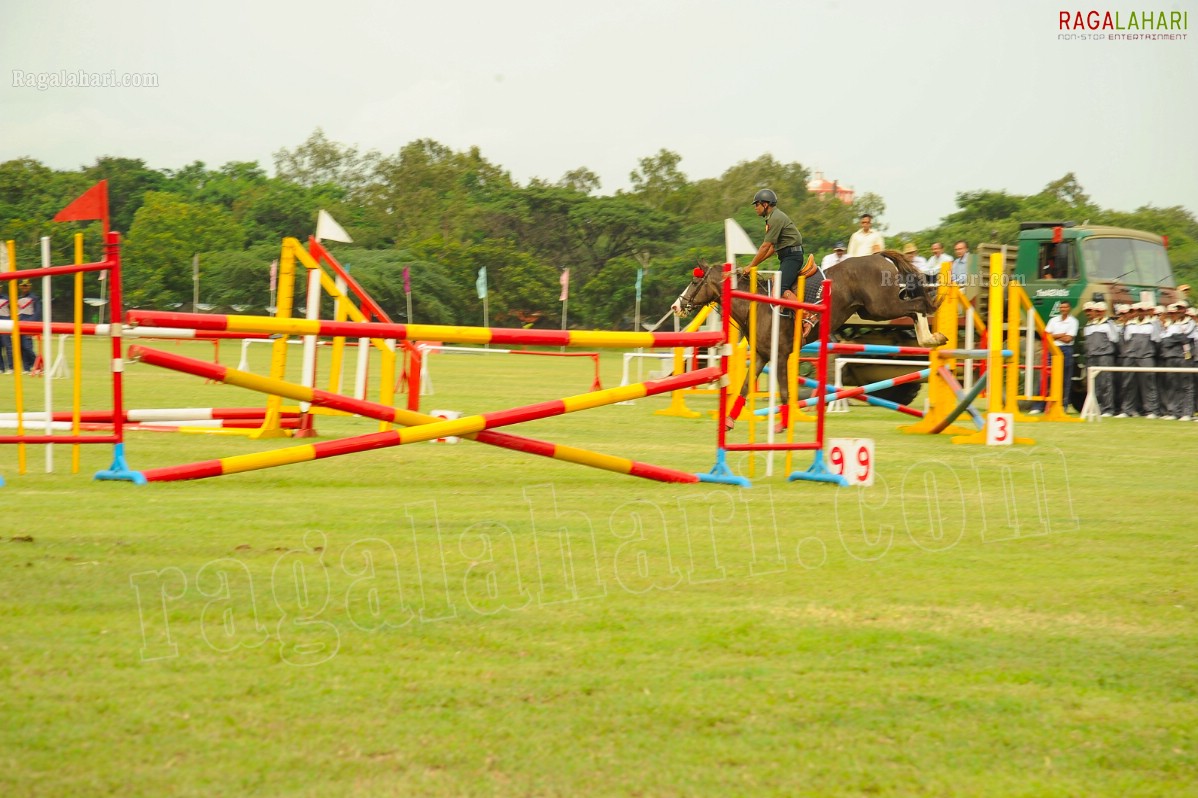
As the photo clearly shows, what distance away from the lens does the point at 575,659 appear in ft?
12.9

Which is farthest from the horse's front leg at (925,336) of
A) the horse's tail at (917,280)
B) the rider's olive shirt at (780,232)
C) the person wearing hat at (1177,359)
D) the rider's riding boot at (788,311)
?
the person wearing hat at (1177,359)

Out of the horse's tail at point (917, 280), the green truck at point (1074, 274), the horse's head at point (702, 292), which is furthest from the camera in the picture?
the green truck at point (1074, 274)

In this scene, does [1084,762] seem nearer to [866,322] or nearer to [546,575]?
[546,575]

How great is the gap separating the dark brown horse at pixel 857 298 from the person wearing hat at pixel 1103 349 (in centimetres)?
451

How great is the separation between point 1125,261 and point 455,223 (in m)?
57.5

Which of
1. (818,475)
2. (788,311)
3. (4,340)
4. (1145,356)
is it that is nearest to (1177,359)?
(1145,356)

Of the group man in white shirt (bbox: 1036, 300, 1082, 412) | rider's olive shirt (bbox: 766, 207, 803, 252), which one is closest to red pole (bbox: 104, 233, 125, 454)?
rider's olive shirt (bbox: 766, 207, 803, 252)

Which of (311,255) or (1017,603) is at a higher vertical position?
(311,255)

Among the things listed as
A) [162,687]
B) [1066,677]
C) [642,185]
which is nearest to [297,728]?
[162,687]

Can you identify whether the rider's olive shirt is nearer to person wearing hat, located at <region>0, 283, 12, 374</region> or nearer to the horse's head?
the horse's head

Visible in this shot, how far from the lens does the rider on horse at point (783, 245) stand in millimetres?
12867

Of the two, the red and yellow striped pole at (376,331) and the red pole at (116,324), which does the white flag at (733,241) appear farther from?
the red pole at (116,324)

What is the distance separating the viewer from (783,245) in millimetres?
13227

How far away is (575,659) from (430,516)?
9.62 feet
